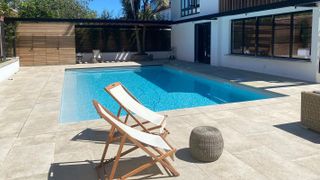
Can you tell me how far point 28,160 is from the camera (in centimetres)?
432

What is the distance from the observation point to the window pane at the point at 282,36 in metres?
12.2

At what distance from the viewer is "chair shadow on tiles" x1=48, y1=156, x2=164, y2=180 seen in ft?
12.6

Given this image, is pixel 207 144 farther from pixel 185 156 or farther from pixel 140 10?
pixel 140 10

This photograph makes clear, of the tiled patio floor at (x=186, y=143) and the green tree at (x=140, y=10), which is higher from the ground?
the green tree at (x=140, y=10)

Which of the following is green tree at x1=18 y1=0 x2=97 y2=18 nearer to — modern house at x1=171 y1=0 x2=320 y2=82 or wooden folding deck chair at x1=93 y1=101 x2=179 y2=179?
modern house at x1=171 y1=0 x2=320 y2=82

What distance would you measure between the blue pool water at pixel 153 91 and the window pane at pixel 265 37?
3.00 metres

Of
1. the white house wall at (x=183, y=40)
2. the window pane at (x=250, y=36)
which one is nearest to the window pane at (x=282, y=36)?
the window pane at (x=250, y=36)

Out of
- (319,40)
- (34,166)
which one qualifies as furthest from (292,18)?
(34,166)

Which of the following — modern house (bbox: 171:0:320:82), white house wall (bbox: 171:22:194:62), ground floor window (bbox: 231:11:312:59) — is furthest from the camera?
white house wall (bbox: 171:22:194:62)

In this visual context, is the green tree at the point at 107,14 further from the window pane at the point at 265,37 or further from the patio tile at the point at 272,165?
the patio tile at the point at 272,165

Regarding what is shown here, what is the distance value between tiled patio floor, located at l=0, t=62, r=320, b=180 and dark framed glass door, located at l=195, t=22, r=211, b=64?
10853 mm

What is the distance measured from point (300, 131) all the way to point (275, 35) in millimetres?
8460

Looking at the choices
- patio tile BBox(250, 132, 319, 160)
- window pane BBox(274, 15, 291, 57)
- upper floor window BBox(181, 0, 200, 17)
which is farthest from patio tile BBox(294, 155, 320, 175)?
upper floor window BBox(181, 0, 200, 17)

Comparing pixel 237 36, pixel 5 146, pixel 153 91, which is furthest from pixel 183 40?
pixel 5 146
